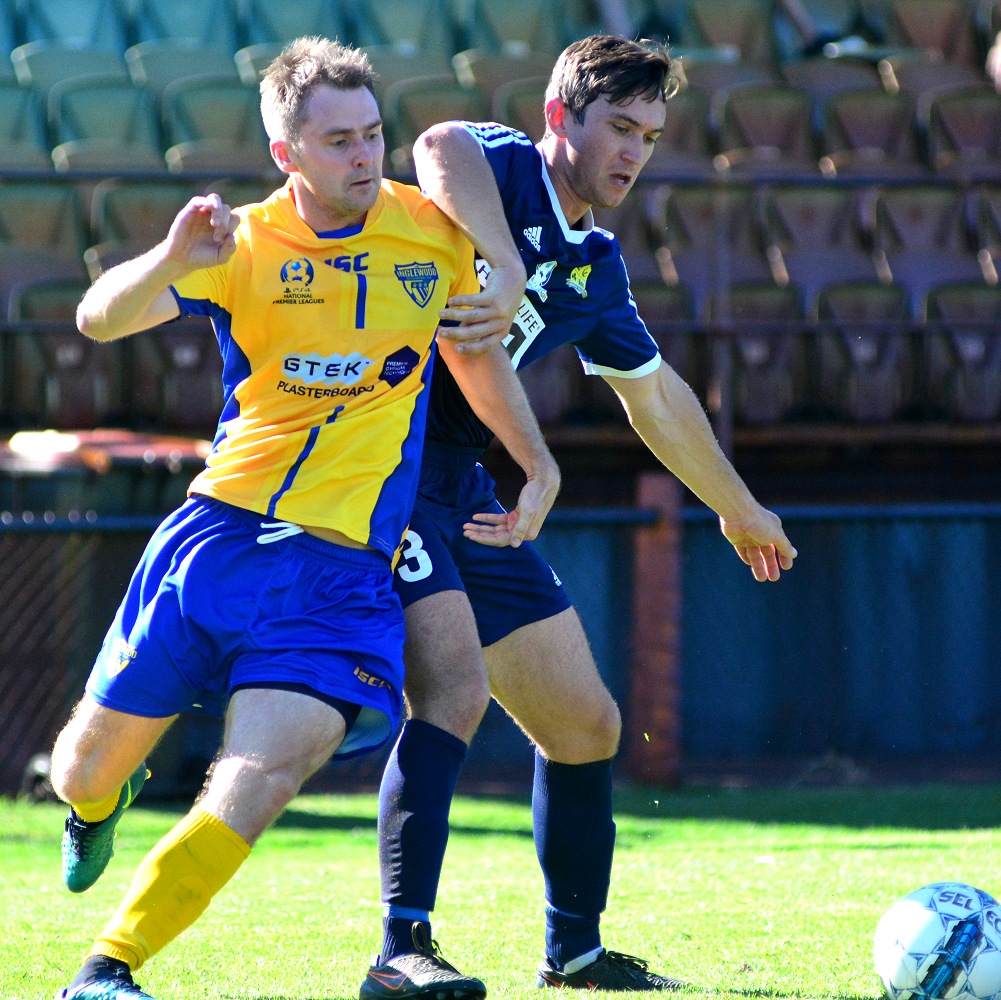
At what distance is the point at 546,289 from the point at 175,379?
18.6ft

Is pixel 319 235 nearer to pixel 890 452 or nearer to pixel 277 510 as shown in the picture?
pixel 277 510

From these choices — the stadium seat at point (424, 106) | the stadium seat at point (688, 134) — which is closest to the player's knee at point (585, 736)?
the stadium seat at point (424, 106)

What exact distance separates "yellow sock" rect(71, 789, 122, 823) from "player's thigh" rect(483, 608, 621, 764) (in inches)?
37.7

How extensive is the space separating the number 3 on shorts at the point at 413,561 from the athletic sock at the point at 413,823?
339 mm

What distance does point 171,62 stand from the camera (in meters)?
12.2

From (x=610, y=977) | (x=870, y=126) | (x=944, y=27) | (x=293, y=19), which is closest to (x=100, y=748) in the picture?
(x=610, y=977)

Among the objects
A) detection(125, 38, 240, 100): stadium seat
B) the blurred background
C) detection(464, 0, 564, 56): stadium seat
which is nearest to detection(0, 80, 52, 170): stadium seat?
the blurred background

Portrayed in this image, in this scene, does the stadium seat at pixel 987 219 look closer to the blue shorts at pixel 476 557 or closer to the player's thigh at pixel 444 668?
the blue shorts at pixel 476 557

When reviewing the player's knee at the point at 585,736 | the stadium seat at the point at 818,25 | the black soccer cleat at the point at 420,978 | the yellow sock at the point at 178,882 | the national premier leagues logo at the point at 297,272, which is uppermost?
the national premier leagues logo at the point at 297,272

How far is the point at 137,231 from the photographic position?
9.88 m

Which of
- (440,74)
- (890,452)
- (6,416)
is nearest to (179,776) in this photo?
(6,416)

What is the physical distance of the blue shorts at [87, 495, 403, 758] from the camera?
302 centimetres

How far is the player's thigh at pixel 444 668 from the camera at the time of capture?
11.2 feet

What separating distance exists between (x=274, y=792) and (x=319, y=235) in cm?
119
